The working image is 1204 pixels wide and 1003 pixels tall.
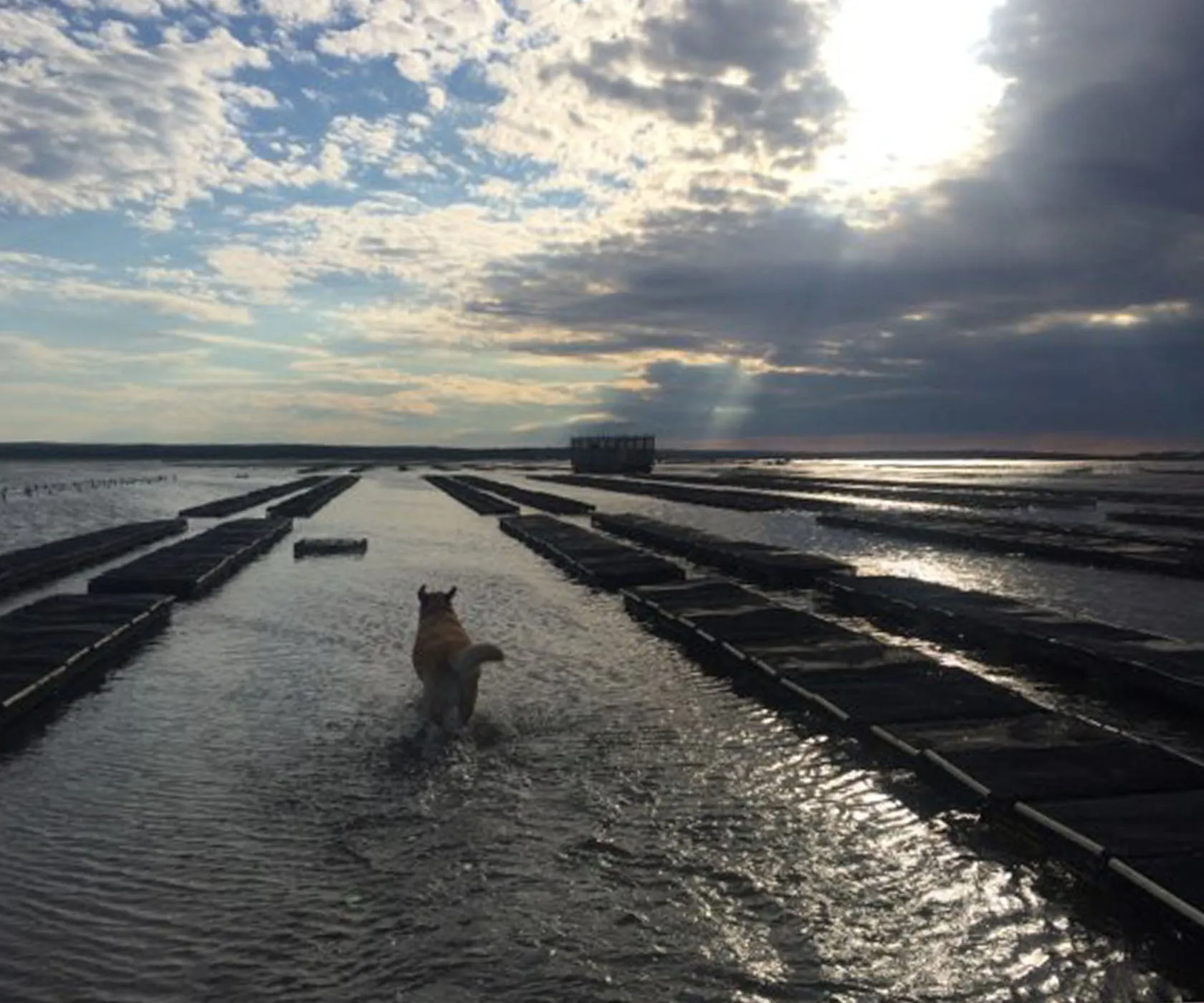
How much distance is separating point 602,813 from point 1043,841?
3523 millimetres

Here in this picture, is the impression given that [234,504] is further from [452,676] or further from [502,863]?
[502,863]

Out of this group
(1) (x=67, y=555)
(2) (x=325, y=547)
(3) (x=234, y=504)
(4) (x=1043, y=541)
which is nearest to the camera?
(1) (x=67, y=555)

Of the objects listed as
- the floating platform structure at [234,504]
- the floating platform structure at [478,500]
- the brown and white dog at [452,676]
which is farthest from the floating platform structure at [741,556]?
the floating platform structure at [234,504]

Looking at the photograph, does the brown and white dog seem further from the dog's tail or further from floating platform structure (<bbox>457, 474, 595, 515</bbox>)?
floating platform structure (<bbox>457, 474, 595, 515</bbox>)

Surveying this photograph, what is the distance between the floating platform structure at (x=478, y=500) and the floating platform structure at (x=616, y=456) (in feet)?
157

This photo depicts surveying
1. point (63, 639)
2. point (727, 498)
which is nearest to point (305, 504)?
point (727, 498)

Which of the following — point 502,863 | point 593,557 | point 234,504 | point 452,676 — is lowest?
point 234,504

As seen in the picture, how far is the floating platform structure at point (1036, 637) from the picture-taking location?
14.2m

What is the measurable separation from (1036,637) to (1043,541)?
22.9 metres

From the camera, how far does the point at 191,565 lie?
29.0m

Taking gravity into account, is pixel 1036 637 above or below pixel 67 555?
above

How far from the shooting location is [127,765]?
11156mm

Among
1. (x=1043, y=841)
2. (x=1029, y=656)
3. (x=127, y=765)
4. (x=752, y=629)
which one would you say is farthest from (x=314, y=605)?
(x=1043, y=841)

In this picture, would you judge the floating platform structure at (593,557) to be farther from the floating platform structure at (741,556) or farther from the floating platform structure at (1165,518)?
the floating platform structure at (1165,518)
